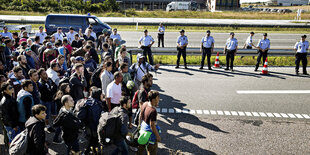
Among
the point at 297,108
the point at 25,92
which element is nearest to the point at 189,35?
the point at 297,108

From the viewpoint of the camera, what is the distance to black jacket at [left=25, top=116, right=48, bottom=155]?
13.4 feet

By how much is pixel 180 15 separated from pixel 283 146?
40687mm

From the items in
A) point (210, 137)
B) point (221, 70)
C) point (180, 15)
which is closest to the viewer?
point (210, 137)

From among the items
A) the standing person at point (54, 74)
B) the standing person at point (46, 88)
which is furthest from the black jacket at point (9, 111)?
the standing person at point (54, 74)

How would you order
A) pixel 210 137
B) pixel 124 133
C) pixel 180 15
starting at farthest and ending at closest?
pixel 180 15, pixel 210 137, pixel 124 133

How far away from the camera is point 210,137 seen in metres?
6.41

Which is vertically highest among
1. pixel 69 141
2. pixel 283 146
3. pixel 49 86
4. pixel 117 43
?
pixel 117 43

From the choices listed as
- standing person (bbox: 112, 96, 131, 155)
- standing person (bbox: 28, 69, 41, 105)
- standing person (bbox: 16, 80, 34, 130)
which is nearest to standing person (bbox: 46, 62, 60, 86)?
standing person (bbox: 28, 69, 41, 105)

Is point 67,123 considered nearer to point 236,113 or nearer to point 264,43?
point 236,113

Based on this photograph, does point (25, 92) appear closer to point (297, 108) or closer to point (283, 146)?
point (283, 146)

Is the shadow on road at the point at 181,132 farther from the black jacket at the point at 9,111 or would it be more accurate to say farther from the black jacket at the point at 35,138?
the black jacket at the point at 9,111

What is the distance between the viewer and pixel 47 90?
244 inches

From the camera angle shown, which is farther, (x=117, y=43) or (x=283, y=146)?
(x=117, y=43)

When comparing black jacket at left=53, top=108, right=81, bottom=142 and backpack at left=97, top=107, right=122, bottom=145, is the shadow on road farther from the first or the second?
black jacket at left=53, top=108, right=81, bottom=142
